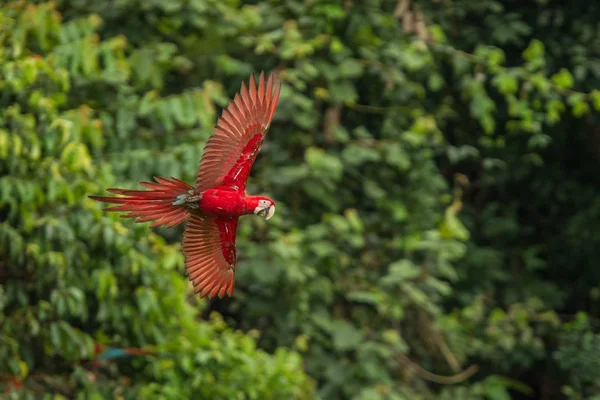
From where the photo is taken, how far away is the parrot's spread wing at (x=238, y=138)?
9.09 ft

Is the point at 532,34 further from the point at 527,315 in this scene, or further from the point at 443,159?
the point at 527,315

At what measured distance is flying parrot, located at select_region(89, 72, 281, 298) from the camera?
Answer: 2688 millimetres

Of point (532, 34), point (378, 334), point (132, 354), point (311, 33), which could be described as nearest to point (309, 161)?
point (311, 33)

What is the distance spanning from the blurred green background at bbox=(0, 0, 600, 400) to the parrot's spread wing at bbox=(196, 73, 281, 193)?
1098mm

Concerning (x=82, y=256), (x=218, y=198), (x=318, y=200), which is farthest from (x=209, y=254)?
(x=318, y=200)

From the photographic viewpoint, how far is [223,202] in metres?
2.69

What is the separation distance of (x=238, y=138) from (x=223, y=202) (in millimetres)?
219

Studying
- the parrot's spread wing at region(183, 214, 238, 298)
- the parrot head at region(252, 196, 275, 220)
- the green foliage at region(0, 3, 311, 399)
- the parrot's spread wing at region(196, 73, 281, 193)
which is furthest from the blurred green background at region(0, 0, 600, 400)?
the parrot head at region(252, 196, 275, 220)

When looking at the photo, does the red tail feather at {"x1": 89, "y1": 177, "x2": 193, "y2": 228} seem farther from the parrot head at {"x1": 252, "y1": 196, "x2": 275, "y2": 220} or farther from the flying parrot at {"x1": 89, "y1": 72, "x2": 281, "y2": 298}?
the parrot head at {"x1": 252, "y1": 196, "x2": 275, "y2": 220}

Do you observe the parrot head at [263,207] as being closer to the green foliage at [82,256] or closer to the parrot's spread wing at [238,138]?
the parrot's spread wing at [238,138]

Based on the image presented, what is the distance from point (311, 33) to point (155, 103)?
99 cm

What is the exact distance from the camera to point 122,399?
4.06 m

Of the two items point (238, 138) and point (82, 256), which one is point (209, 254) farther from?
point (82, 256)

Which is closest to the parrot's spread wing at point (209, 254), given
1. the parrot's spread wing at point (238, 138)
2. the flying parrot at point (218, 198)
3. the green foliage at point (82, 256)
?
the flying parrot at point (218, 198)
